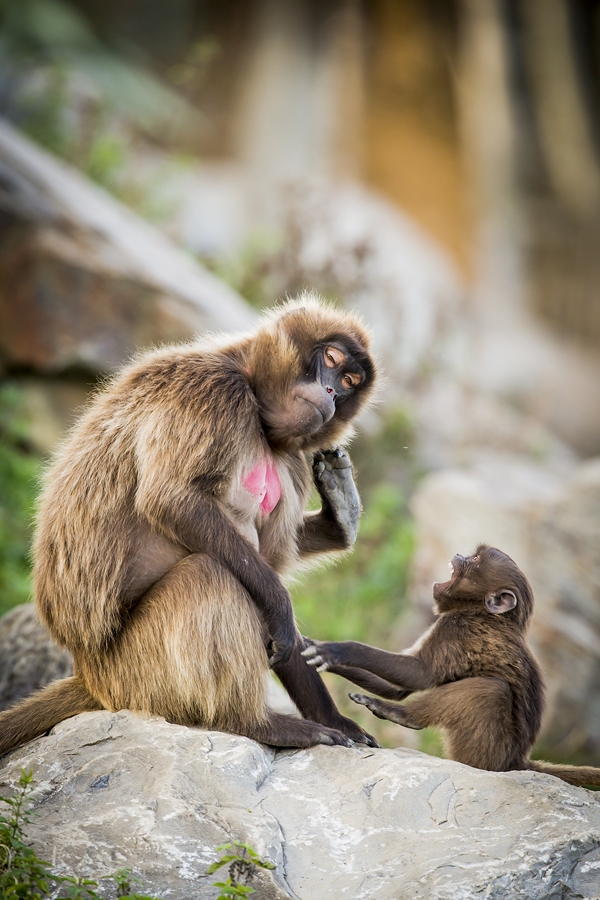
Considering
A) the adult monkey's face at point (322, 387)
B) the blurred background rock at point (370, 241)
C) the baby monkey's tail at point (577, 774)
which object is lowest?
the baby monkey's tail at point (577, 774)

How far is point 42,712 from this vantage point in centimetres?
400

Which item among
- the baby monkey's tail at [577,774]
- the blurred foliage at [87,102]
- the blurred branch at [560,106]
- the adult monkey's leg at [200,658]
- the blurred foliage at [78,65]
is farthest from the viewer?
the blurred branch at [560,106]

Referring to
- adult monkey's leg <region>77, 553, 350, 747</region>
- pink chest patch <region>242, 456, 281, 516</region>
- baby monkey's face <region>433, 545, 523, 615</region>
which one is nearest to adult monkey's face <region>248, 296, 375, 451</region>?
pink chest patch <region>242, 456, 281, 516</region>

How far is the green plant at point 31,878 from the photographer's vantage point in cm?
257

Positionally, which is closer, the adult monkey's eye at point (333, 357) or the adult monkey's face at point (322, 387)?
the adult monkey's face at point (322, 387)

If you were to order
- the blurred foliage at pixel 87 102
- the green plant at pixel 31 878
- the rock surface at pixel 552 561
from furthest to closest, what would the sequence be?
1. the blurred foliage at pixel 87 102
2. the rock surface at pixel 552 561
3. the green plant at pixel 31 878

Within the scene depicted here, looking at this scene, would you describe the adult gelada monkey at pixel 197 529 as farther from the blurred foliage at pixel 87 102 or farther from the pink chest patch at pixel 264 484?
the blurred foliage at pixel 87 102

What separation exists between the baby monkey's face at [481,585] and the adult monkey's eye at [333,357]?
1.02 meters

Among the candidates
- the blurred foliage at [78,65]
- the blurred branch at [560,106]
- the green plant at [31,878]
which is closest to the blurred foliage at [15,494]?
the green plant at [31,878]

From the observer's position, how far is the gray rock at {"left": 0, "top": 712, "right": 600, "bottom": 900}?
112 inches

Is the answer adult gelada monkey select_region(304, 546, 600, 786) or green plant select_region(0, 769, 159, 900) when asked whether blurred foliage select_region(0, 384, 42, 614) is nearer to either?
adult gelada monkey select_region(304, 546, 600, 786)

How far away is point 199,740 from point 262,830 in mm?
501

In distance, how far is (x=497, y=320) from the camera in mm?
16672

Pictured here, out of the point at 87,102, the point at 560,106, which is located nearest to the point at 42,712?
the point at 87,102
